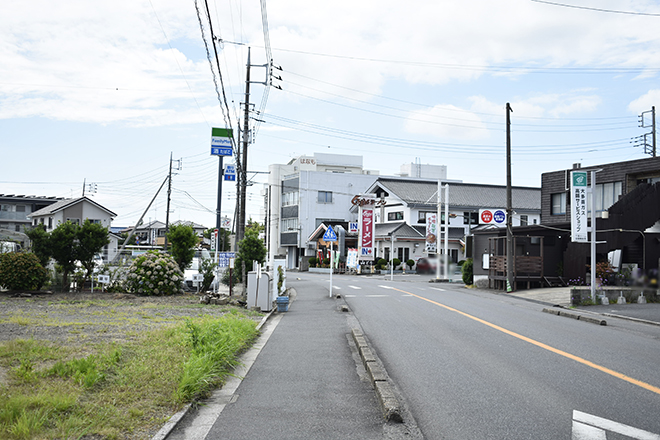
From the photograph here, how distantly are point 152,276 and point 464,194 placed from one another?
44.1 meters

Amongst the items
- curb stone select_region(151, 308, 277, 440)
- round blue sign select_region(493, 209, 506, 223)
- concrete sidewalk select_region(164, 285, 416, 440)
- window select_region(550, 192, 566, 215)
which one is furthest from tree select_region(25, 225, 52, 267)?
window select_region(550, 192, 566, 215)

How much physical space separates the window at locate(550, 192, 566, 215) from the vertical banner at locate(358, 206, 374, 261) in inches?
657

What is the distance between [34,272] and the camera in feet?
63.2

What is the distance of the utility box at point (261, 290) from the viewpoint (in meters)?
17.1

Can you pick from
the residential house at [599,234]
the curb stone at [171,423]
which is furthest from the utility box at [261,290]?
the residential house at [599,234]

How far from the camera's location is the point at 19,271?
1886 cm

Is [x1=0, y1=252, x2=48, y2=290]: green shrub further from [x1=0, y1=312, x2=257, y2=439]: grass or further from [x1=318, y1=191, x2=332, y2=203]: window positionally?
[x1=318, y1=191, x2=332, y2=203]: window

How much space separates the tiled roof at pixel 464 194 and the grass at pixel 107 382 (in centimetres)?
4610

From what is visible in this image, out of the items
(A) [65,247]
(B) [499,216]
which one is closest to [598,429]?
(A) [65,247]

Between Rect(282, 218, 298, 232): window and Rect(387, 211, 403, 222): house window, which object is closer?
Rect(387, 211, 403, 222): house window

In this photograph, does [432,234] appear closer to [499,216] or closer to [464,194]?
[499,216]

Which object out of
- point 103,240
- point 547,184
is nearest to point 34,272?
point 103,240

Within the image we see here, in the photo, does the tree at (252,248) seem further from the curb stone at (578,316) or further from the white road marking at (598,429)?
the white road marking at (598,429)

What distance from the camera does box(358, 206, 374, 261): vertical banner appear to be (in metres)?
47.4
